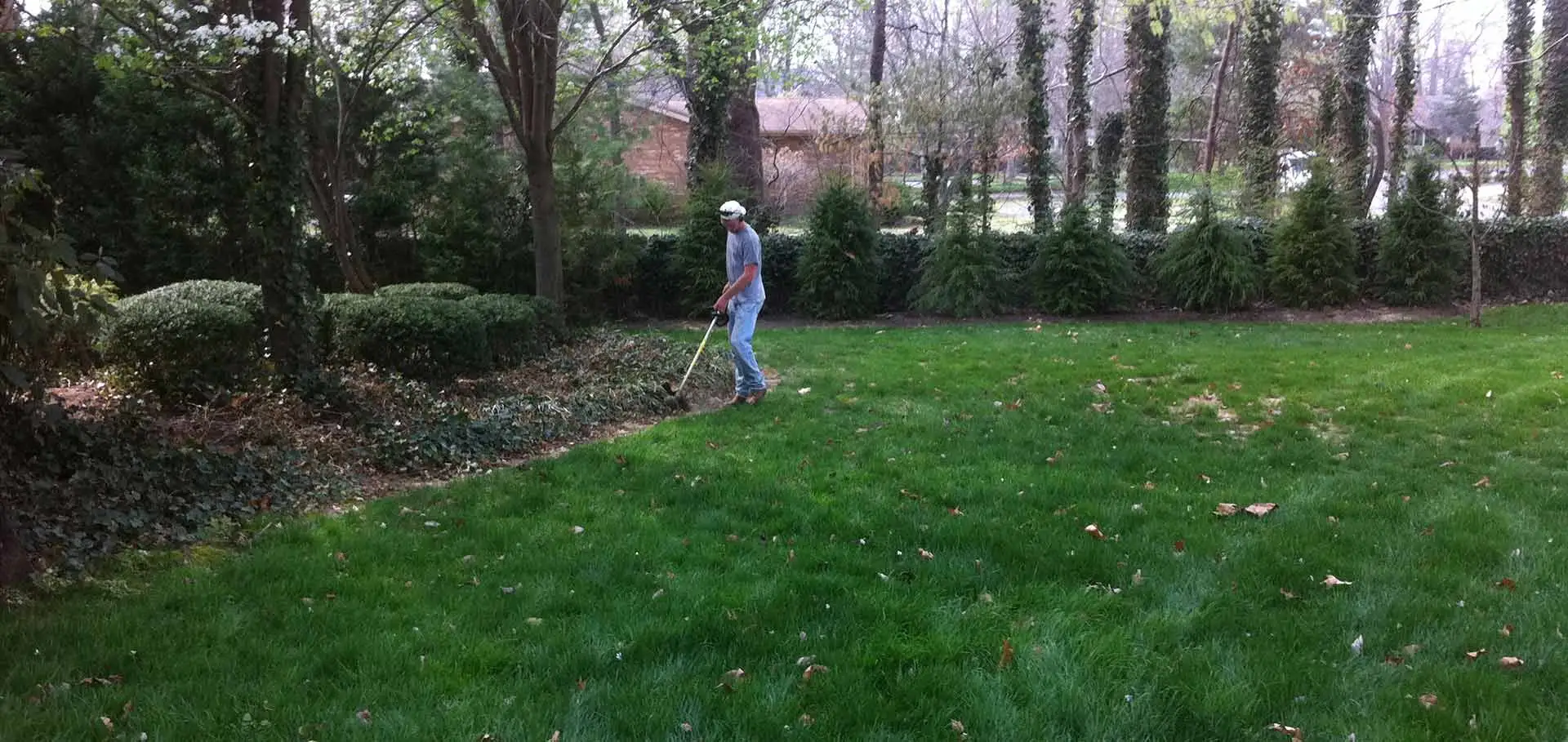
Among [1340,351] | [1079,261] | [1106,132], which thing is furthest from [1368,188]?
[1340,351]

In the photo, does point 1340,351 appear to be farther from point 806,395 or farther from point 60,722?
point 60,722

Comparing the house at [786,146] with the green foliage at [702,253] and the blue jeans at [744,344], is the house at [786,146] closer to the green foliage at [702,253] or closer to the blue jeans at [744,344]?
the green foliage at [702,253]

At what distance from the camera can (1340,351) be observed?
30.3 ft

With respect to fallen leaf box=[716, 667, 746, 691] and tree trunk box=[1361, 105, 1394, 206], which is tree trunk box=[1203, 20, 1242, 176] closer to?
tree trunk box=[1361, 105, 1394, 206]

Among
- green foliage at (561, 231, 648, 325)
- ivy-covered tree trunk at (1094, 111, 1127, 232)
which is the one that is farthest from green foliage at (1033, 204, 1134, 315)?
green foliage at (561, 231, 648, 325)

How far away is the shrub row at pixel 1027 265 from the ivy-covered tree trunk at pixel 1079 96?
2.67 meters

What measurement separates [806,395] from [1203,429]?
2966 mm

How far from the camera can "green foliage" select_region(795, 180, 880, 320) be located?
1284 cm

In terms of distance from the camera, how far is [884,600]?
3.68 meters

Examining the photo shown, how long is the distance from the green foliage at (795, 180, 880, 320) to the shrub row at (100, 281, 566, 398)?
456cm

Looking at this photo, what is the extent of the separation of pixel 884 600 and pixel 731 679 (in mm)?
815

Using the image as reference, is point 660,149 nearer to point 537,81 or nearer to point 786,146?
point 786,146

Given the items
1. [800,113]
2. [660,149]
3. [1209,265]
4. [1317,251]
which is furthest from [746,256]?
[660,149]

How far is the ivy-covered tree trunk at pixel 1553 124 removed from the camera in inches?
615
